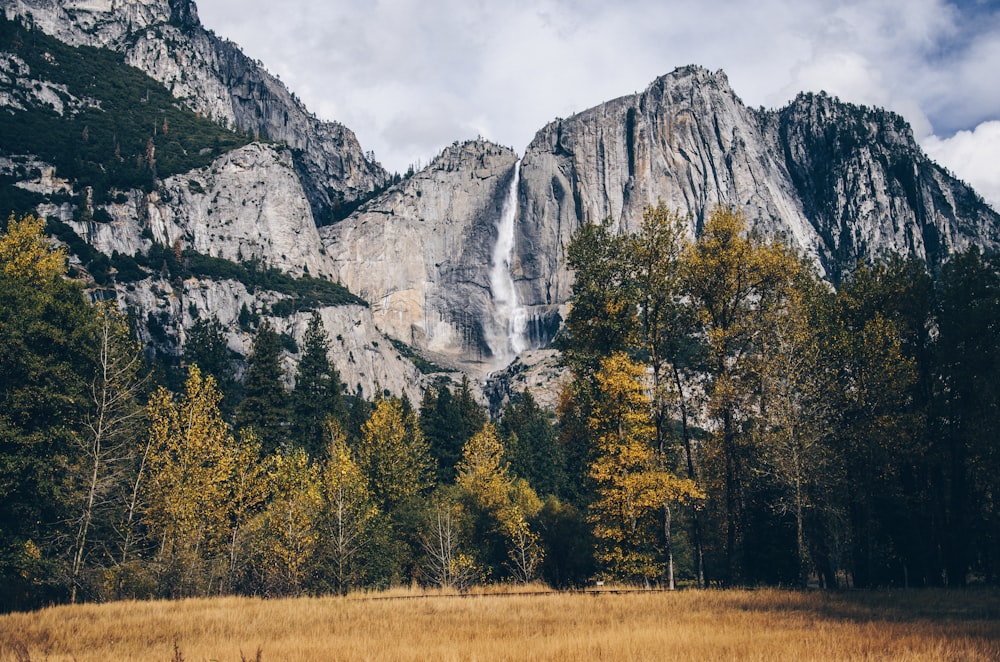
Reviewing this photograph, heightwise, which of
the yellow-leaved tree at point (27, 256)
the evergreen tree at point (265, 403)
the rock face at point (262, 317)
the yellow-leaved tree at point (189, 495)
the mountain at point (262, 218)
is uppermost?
the mountain at point (262, 218)

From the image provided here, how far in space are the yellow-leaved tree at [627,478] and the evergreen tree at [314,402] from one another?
116 ft

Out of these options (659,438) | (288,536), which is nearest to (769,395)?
(659,438)

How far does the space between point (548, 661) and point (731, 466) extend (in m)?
17.1

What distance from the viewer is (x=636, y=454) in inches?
954

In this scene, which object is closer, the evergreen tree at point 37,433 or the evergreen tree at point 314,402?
the evergreen tree at point 37,433

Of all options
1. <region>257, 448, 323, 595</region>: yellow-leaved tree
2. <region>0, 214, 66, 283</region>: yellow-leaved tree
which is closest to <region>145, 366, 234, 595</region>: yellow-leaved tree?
<region>257, 448, 323, 595</region>: yellow-leaved tree

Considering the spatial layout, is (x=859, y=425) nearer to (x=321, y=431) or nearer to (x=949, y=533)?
(x=949, y=533)

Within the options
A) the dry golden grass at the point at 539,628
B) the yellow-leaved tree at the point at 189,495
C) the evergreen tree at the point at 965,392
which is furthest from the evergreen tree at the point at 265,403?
the evergreen tree at the point at 965,392

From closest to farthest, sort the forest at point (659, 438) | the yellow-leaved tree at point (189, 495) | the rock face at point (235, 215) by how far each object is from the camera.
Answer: the forest at point (659, 438) < the yellow-leaved tree at point (189, 495) < the rock face at point (235, 215)

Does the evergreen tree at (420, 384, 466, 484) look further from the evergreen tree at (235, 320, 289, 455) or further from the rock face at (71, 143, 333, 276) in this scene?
the rock face at (71, 143, 333, 276)

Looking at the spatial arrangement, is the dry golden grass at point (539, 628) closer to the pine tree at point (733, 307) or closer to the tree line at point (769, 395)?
the tree line at point (769, 395)

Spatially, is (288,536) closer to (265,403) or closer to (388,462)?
(388,462)

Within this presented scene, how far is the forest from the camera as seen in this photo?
24.8 meters

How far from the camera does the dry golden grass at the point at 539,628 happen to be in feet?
37.4
